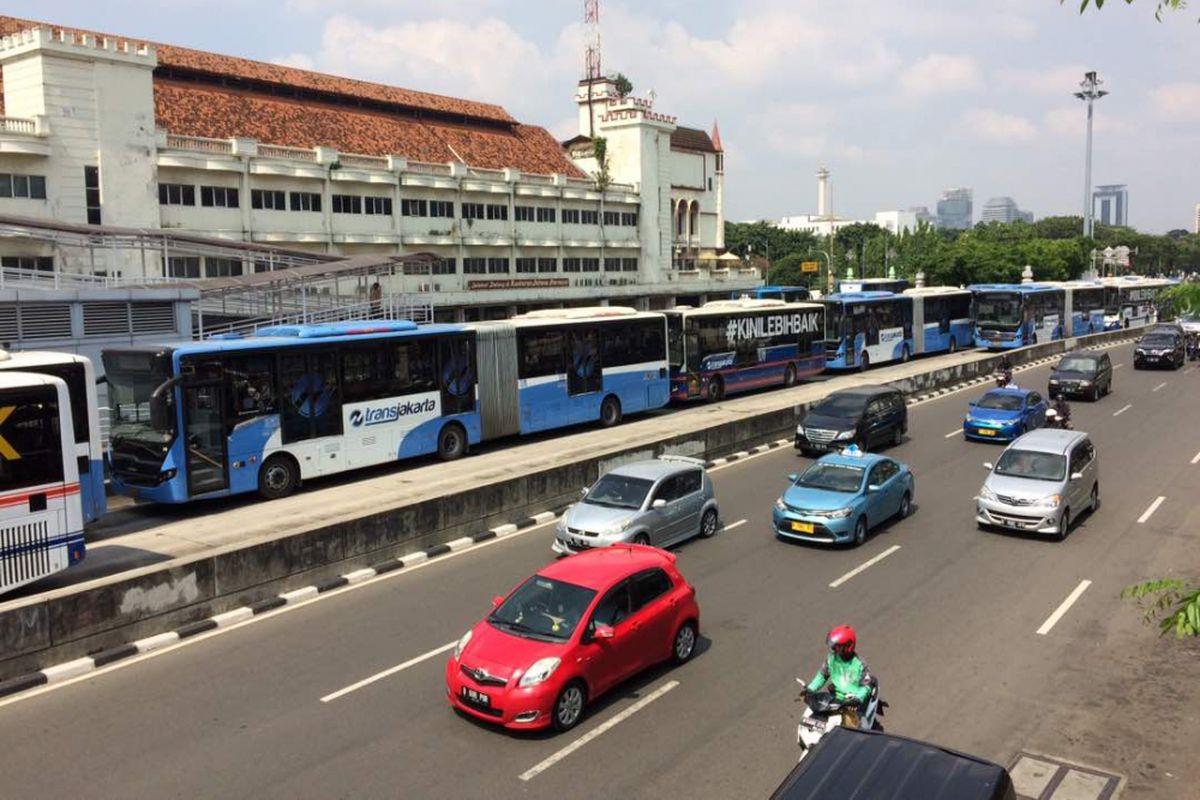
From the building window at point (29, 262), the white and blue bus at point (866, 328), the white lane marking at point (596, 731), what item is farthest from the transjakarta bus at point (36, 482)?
the white and blue bus at point (866, 328)

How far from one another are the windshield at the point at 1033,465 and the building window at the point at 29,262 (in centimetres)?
3606

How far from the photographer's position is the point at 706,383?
115 ft

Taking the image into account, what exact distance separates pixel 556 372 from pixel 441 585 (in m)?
13.6

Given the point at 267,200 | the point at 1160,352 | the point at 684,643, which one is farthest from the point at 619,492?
the point at 267,200

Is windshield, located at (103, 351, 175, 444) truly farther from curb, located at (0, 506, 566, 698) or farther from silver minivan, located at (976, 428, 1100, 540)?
silver minivan, located at (976, 428, 1100, 540)

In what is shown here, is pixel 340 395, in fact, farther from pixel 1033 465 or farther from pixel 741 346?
pixel 741 346

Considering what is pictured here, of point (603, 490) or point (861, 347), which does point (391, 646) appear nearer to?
point (603, 490)

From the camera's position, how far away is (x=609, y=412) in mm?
30344

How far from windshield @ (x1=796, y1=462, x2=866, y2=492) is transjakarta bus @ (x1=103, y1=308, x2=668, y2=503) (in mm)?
9937

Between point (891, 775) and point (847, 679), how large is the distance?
89.5 inches

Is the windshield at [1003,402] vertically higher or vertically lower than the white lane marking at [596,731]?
higher

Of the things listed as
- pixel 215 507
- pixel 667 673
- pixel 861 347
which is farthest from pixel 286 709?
pixel 861 347

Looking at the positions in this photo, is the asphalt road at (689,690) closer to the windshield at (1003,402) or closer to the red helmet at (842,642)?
the red helmet at (842,642)

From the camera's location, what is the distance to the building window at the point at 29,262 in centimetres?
3878
